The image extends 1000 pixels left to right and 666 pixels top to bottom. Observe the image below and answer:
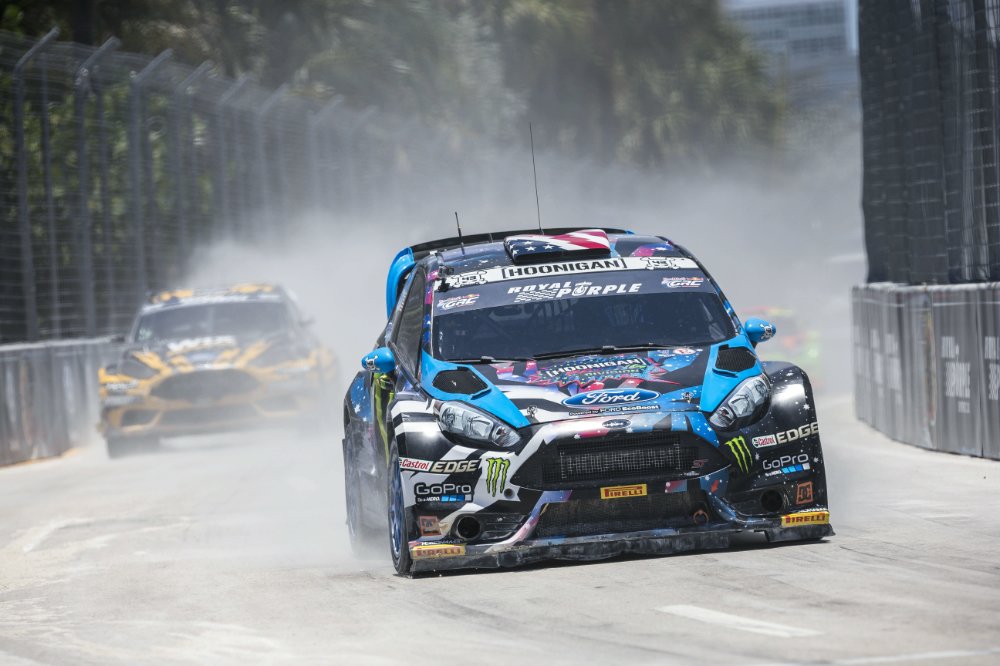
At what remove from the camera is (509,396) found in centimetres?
887

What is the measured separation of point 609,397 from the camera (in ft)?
28.9

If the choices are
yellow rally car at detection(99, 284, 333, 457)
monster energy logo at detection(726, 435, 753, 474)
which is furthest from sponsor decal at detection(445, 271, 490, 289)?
yellow rally car at detection(99, 284, 333, 457)

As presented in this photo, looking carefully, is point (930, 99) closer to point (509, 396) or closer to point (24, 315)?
point (509, 396)

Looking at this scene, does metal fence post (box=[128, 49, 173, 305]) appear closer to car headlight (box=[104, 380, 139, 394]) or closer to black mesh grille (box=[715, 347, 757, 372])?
car headlight (box=[104, 380, 139, 394])

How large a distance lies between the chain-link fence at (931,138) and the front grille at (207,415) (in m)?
6.79

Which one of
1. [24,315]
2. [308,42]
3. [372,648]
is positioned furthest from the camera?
[308,42]

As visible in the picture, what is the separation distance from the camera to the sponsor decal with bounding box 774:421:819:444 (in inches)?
350

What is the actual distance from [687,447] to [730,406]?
305mm

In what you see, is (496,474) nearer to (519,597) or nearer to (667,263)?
(519,597)

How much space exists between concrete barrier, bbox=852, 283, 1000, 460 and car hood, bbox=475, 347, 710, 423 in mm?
5108

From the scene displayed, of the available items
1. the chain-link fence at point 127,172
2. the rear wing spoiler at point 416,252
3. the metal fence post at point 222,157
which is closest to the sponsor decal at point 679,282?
the rear wing spoiler at point 416,252

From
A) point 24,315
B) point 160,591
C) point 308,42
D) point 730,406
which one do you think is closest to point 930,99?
point 730,406

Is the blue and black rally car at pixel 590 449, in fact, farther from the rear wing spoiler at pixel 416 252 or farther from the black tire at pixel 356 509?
the rear wing spoiler at pixel 416 252

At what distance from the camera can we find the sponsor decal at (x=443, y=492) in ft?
28.7
